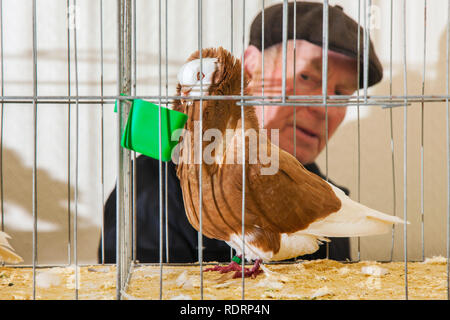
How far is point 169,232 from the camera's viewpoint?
1564 millimetres

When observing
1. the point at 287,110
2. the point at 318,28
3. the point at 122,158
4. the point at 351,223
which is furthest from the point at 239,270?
the point at 318,28

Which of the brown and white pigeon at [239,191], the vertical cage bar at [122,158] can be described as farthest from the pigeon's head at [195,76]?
the vertical cage bar at [122,158]

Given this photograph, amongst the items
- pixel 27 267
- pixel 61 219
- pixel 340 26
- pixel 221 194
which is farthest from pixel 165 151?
pixel 340 26

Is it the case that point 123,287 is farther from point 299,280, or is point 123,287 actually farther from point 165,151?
point 299,280

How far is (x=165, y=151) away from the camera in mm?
1046

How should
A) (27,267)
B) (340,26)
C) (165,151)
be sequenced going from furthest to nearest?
(340,26)
(27,267)
(165,151)

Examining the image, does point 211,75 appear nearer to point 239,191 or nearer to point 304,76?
point 239,191

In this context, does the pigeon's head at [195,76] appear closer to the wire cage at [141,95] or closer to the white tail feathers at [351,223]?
the wire cage at [141,95]

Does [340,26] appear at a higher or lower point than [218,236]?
higher

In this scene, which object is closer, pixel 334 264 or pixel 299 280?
pixel 299 280

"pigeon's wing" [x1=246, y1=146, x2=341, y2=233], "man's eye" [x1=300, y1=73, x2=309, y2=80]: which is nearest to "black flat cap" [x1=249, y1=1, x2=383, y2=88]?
"man's eye" [x1=300, y1=73, x2=309, y2=80]

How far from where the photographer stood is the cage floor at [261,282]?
105cm

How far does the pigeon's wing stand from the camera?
116 centimetres
